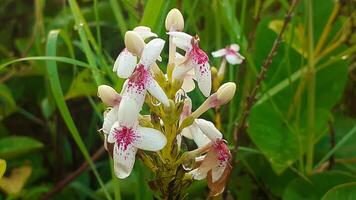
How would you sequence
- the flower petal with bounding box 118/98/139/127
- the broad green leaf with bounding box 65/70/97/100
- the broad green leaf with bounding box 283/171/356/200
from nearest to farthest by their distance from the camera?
the flower petal with bounding box 118/98/139/127 < the broad green leaf with bounding box 283/171/356/200 < the broad green leaf with bounding box 65/70/97/100

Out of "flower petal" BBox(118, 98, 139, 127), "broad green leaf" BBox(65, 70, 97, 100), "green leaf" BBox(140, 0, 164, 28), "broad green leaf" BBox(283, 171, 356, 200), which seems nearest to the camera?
"flower petal" BBox(118, 98, 139, 127)

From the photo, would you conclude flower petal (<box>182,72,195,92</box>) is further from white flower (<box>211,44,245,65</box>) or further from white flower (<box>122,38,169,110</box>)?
white flower (<box>211,44,245,65</box>)

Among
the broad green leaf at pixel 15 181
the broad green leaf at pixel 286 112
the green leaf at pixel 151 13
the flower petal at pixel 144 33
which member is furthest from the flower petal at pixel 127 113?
the broad green leaf at pixel 15 181

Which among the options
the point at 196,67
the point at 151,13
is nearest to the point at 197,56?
the point at 196,67

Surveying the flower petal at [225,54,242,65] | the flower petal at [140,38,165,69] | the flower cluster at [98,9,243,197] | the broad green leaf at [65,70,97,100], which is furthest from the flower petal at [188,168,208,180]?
the broad green leaf at [65,70,97,100]

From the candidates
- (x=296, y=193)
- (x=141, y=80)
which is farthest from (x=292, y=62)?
(x=141, y=80)
